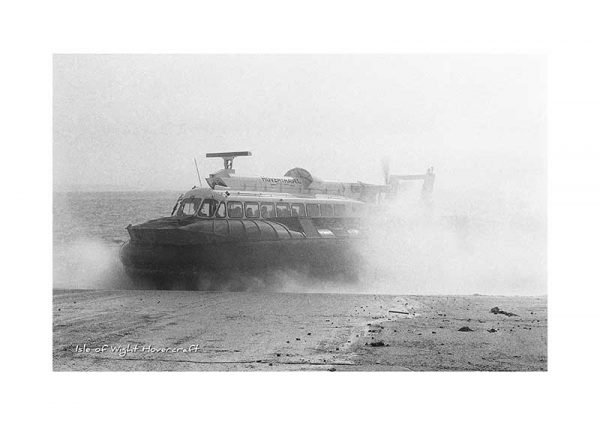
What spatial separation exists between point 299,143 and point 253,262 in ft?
6.32

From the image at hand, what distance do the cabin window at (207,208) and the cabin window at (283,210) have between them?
1029mm

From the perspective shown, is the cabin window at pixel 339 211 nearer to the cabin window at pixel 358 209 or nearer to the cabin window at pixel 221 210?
the cabin window at pixel 358 209

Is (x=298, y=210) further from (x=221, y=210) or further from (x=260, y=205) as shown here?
(x=221, y=210)

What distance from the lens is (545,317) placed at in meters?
10.2

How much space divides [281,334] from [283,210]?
269 centimetres

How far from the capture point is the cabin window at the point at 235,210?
446 inches

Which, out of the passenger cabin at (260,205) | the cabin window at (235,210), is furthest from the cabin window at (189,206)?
the cabin window at (235,210)

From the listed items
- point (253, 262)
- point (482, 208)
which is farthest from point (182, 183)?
point (482, 208)

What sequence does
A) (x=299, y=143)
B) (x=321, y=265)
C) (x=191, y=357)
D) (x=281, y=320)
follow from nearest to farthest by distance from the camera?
1. (x=191, y=357)
2. (x=281, y=320)
3. (x=299, y=143)
4. (x=321, y=265)

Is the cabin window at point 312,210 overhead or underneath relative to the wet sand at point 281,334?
overhead

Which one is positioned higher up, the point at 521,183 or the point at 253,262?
the point at 521,183

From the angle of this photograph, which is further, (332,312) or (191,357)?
(332,312)

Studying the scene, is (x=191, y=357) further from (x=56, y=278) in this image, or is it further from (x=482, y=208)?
(x=482, y=208)

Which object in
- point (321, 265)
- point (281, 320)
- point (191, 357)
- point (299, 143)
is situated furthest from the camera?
point (321, 265)
